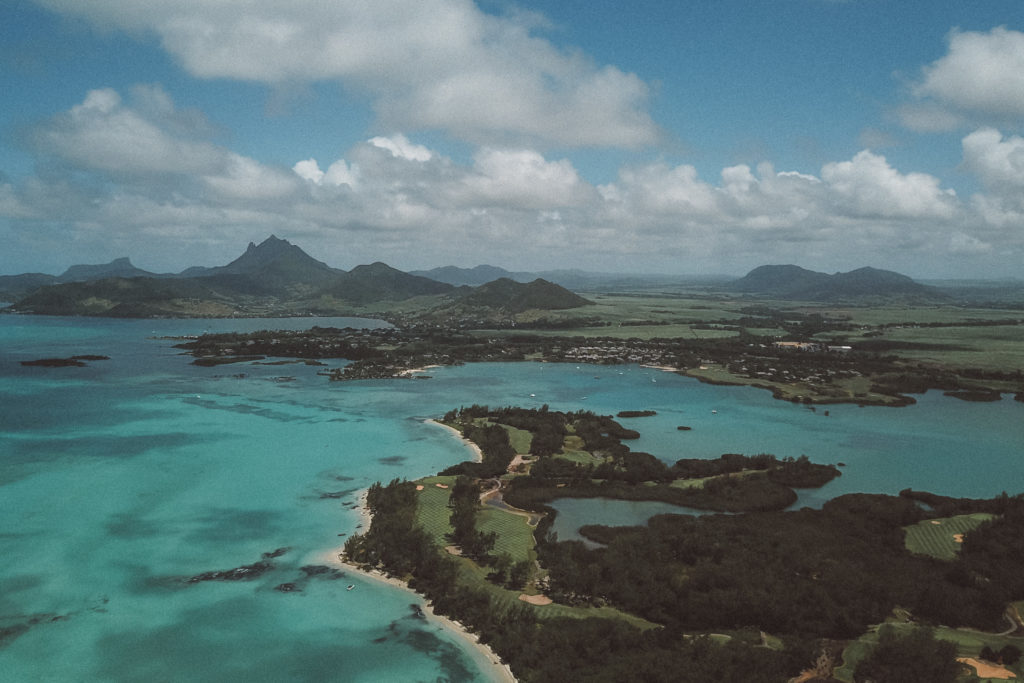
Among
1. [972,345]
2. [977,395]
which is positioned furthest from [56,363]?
[972,345]

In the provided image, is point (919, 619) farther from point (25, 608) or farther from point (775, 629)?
point (25, 608)

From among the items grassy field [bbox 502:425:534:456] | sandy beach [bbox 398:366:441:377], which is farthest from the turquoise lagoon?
grassy field [bbox 502:425:534:456]

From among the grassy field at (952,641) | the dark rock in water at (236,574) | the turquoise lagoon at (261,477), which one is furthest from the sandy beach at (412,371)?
the grassy field at (952,641)

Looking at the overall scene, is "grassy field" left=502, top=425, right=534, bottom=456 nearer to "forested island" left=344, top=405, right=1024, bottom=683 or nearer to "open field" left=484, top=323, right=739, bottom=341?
"forested island" left=344, top=405, right=1024, bottom=683

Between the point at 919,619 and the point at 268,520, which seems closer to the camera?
the point at 919,619

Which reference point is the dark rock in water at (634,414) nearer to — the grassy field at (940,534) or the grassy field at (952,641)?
the grassy field at (940,534)

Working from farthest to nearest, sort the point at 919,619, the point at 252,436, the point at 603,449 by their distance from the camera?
the point at 252,436 → the point at 603,449 → the point at 919,619

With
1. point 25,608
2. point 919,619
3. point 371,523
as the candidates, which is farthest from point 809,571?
point 25,608
